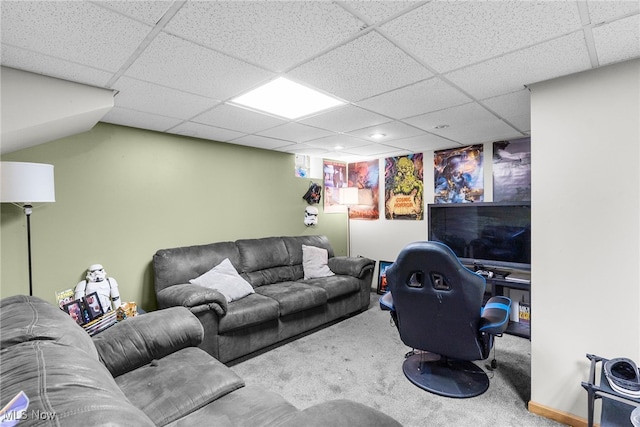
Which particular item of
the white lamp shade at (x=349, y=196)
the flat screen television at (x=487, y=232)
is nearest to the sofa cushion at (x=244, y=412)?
the flat screen television at (x=487, y=232)

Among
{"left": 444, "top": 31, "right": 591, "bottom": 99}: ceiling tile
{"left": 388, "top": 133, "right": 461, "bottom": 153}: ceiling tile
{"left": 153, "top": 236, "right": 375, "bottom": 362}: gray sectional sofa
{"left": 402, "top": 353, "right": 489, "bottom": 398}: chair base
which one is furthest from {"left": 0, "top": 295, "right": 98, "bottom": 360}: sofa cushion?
{"left": 388, "top": 133, "right": 461, "bottom": 153}: ceiling tile

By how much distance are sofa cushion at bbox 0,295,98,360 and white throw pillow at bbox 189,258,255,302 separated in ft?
5.22

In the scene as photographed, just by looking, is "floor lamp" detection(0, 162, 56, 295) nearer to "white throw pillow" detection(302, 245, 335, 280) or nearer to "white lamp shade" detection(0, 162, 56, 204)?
"white lamp shade" detection(0, 162, 56, 204)

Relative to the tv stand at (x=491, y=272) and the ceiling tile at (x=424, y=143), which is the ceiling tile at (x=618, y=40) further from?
the tv stand at (x=491, y=272)

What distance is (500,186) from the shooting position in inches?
150

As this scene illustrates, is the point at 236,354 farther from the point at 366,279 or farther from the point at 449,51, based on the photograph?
the point at 449,51

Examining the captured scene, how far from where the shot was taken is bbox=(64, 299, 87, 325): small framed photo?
224cm

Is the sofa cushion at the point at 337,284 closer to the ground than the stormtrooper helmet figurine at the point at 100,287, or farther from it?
closer to the ground

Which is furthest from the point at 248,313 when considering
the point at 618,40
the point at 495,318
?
the point at 618,40

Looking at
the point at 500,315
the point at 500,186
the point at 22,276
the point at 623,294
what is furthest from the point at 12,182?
the point at 500,186

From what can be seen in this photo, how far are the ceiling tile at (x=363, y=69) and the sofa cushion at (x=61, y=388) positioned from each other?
1.73 meters

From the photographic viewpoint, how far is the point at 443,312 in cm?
212

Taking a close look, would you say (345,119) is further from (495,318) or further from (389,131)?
(495,318)

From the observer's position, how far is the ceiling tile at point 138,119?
105 inches
